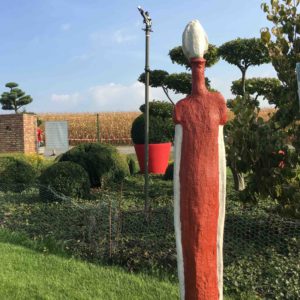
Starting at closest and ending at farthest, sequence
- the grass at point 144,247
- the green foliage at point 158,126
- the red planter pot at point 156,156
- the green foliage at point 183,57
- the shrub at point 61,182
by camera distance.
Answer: the grass at point 144,247
the shrub at point 61,182
the green foliage at point 183,57
the red planter pot at point 156,156
the green foliage at point 158,126

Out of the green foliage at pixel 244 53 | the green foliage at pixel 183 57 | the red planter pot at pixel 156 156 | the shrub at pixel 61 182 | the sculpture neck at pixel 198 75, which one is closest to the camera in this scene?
the sculpture neck at pixel 198 75

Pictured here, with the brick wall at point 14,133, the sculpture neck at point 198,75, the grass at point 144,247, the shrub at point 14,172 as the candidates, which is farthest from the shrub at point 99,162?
the brick wall at point 14,133

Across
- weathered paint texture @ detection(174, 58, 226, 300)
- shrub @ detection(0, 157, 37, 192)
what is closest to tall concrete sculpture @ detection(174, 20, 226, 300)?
weathered paint texture @ detection(174, 58, 226, 300)

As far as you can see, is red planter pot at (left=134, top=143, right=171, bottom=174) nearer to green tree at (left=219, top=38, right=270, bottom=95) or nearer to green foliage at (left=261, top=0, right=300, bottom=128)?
green tree at (left=219, top=38, right=270, bottom=95)

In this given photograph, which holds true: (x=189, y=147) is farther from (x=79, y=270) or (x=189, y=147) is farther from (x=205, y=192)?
(x=79, y=270)

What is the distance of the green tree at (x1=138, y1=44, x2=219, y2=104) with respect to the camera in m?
10.1

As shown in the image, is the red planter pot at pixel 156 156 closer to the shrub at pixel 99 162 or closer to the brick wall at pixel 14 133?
the shrub at pixel 99 162

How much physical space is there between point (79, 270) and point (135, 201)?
11.5 ft

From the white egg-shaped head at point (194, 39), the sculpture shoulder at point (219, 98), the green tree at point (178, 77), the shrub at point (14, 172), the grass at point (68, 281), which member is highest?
the green tree at point (178, 77)

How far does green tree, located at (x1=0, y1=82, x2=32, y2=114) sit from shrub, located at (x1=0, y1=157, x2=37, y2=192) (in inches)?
1309

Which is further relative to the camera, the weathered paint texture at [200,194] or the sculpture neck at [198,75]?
the sculpture neck at [198,75]

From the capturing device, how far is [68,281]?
469cm

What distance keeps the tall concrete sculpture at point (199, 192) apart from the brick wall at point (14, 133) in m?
16.7

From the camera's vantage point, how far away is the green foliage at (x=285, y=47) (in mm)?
5473
